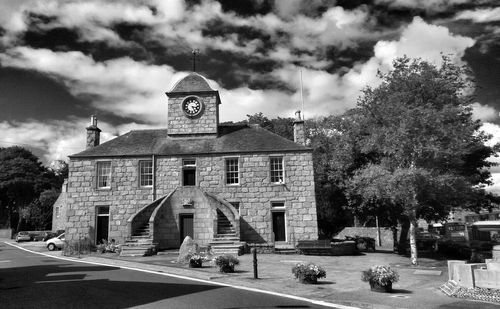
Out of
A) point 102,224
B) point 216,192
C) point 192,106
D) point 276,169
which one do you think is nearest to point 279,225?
point 276,169

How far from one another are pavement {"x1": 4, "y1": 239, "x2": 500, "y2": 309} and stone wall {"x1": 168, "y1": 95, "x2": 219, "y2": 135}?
1219cm

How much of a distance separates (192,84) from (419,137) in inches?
710

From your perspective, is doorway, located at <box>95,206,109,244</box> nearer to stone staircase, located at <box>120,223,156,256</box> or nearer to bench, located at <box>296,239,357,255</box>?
stone staircase, located at <box>120,223,156,256</box>

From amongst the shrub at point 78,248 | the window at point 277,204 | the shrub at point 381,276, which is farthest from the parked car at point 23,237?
the shrub at point 381,276

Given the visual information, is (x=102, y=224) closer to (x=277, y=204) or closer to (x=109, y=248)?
(x=109, y=248)

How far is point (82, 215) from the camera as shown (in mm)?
27844

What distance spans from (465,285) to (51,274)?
50.0ft

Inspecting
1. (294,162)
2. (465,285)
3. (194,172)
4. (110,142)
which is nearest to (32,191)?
(110,142)

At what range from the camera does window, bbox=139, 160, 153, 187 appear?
2836 centimetres

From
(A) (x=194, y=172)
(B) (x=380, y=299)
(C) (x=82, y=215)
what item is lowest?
(B) (x=380, y=299)

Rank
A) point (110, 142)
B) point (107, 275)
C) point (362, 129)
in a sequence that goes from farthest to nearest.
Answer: point (110, 142) → point (362, 129) → point (107, 275)

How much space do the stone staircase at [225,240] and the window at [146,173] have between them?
6085 millimetres

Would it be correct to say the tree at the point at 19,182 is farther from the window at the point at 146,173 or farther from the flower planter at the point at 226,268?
the flower planter at the point at 226,268

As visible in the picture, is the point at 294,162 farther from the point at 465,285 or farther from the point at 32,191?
the point at 32,191
